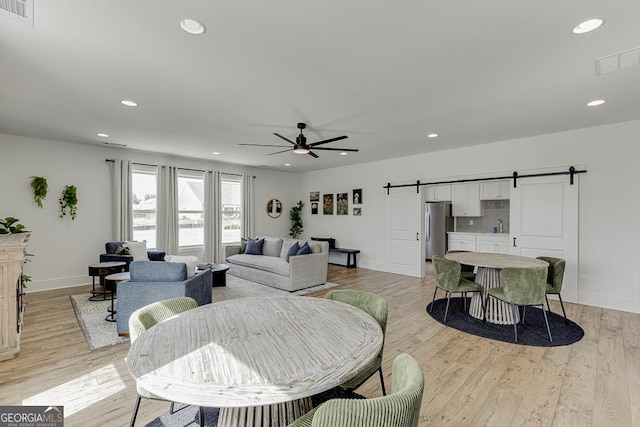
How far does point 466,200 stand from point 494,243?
1284mm

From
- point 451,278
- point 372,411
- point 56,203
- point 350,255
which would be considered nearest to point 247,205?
point 350,255

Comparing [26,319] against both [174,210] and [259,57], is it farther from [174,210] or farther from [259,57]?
[259,57]

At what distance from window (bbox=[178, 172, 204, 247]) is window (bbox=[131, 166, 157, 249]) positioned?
0.57 m

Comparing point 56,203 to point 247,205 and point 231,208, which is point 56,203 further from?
point 247,205

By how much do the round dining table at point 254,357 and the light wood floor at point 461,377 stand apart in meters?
0.96

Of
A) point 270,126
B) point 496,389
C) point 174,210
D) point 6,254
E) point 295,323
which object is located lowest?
point 496,389

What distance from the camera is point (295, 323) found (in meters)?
1.70

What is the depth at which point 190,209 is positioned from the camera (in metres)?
7.09

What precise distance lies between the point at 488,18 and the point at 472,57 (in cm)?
52

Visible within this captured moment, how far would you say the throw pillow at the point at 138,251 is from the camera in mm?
5282

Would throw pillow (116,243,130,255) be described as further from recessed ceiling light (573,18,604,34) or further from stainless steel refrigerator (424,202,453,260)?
stainless steel refrigerator (424,202,453,260)

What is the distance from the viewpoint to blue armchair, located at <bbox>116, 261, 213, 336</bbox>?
10.3 ft

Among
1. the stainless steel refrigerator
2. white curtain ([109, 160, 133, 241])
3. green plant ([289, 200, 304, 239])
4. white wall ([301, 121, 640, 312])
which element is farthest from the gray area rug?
white wall ([301, 121, 640, 312])

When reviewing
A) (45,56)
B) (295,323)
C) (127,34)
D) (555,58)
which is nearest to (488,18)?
(555,58)
